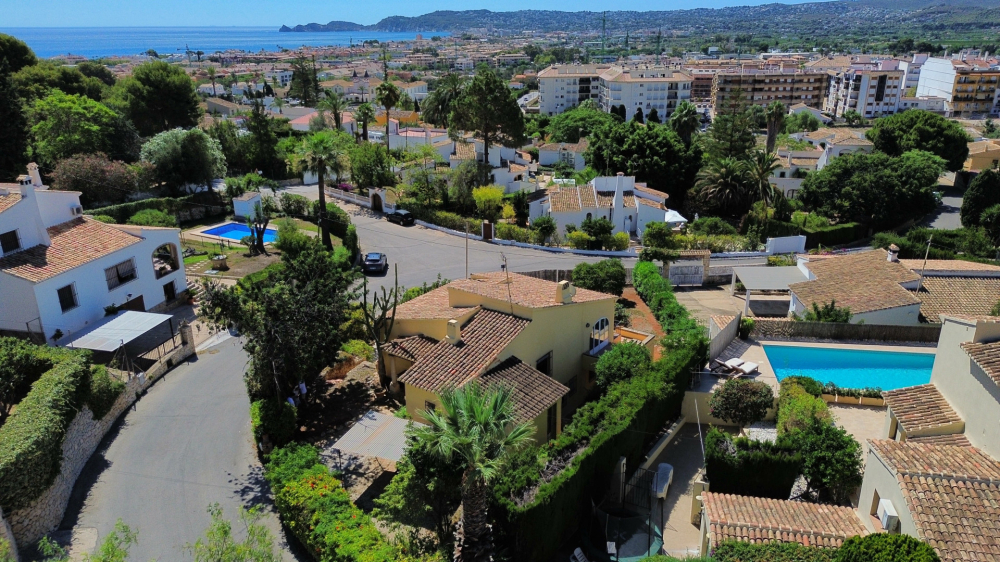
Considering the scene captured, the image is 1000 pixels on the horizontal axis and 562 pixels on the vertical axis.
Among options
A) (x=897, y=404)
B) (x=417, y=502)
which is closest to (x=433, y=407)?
(x=417, y=502)

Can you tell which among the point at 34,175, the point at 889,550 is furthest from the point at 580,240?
the point at 889,550

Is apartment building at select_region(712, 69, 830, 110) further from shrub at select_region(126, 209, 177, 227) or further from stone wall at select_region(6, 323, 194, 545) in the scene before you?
stone wall at select_region(6, 323, 194, 545)

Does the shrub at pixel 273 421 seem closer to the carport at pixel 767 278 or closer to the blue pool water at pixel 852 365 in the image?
the blue pool water at pixel 852 365

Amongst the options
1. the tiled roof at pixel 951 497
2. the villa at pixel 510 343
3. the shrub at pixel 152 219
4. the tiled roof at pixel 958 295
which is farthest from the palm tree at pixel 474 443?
the shrub at pixel 152 219

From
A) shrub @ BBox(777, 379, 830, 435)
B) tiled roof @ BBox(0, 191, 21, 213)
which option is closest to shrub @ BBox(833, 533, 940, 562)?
shrub @ BBox(777, 379, 830, 435)

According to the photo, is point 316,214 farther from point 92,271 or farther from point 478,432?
point 478,432

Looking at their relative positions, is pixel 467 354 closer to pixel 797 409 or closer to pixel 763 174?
pixel 797 409
